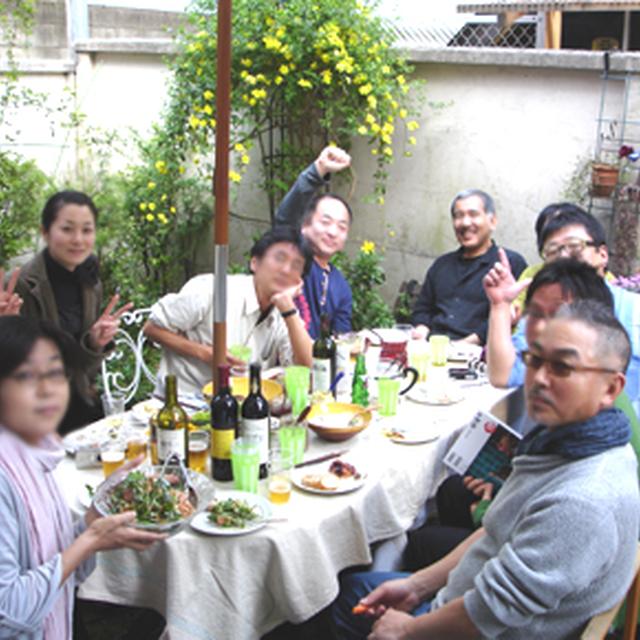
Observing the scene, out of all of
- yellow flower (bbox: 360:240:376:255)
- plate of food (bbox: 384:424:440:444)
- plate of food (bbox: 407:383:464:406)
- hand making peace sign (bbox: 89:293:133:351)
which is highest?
yellow flower (bbox: 360:240:376:255)

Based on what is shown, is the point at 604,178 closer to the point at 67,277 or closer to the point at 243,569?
the point at 67,277

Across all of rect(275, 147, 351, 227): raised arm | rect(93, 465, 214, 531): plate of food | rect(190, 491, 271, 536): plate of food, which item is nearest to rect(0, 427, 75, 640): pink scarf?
rect(93, 465, 214, 531): plate of food

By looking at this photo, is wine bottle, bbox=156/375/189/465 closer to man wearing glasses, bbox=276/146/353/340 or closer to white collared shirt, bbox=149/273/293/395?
white collared shirt, bbox=149/273/293/395

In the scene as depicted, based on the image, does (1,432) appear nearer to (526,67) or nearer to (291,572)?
(291,572)

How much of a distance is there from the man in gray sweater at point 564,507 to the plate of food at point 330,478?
49 cm

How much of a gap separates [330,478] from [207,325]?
1.11 m

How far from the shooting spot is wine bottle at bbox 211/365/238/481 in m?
2.05

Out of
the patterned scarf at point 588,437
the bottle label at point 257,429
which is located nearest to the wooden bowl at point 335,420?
the bottle label at point 257,429

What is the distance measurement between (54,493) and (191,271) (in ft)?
15.7

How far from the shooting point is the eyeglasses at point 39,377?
3.13 ft

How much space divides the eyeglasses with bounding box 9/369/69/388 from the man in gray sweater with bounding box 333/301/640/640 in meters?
0.94

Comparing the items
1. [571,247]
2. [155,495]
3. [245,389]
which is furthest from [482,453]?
[155,495]

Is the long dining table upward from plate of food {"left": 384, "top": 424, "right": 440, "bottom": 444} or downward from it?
downward

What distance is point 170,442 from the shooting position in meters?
2.04
